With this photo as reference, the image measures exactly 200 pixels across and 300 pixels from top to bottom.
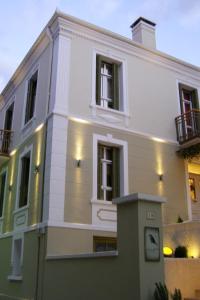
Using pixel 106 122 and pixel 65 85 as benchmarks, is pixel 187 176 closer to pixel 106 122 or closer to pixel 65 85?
pixel 106 122

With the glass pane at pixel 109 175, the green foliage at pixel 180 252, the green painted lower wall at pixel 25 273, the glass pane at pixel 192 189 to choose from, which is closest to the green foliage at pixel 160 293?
the green foliage at pixel 180 252

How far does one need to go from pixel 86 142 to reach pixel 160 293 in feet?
20.4

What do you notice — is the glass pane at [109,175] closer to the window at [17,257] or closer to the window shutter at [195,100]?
the window at [17,257]

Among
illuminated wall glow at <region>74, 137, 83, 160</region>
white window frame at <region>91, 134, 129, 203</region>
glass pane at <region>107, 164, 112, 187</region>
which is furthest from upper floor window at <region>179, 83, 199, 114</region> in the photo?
illuminated wall glow at <region>74, 137, 83, 160</region>

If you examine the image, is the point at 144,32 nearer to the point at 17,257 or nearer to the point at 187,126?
the point at 187,126

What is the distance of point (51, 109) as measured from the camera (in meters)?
11.3

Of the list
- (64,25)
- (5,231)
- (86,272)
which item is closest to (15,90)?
(64,25)

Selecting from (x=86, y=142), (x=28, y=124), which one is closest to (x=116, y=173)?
(x=86, y=142)

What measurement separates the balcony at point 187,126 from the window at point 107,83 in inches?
107

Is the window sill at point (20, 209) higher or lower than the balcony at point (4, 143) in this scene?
lower

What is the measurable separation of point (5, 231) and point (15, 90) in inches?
243

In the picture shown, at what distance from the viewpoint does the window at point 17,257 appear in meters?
11.8

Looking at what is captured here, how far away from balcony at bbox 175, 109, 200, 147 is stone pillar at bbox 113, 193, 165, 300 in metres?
7.28

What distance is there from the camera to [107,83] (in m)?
13.1
